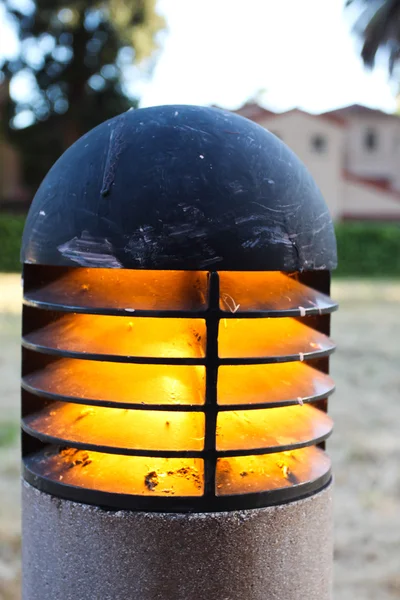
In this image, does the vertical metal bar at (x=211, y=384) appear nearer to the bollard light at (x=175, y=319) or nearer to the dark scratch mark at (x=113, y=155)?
the bollard light at (x=175, y=319)

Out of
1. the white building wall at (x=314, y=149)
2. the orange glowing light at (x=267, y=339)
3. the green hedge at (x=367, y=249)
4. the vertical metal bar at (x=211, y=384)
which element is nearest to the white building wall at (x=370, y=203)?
the white building wall at (x=314, y=149)

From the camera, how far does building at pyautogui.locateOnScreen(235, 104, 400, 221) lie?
80.5ft

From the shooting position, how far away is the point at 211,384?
1497 millimetres

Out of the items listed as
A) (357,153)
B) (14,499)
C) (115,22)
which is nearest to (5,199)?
(115,22)

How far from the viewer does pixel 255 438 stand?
162 cm

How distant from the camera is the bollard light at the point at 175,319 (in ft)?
4.95

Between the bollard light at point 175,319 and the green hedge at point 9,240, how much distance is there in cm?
1996

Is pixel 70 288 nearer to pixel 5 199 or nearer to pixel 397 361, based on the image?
pixel 397 361

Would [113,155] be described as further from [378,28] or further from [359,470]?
[378,28]

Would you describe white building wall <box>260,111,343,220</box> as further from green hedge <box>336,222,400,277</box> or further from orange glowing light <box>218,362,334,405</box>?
orange glowing light <box>218,362,334,405</box>

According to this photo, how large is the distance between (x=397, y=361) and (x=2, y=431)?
5.18m

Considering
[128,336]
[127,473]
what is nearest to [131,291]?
[128,336]

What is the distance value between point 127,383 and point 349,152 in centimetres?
2872

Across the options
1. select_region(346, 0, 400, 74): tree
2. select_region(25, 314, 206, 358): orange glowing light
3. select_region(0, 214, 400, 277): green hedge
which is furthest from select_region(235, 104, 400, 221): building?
select_region(25, 314, 206, 358): orange glowing light
